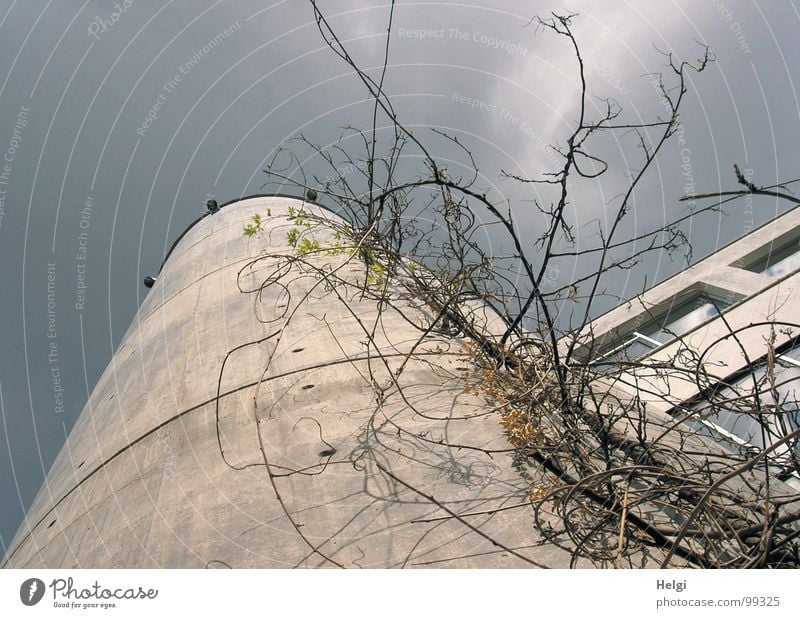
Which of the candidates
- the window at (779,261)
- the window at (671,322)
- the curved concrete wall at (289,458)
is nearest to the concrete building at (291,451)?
the curved concrete wall at (289,458)

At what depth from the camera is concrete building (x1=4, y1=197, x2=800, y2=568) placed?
2211mm

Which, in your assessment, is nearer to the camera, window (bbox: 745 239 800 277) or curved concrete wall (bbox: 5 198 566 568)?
curved concrete wall (bbox: 5 198 566 568)

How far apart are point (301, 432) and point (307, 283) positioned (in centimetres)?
170

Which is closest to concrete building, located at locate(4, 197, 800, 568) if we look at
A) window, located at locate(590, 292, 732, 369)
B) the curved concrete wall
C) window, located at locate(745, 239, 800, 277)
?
the curved concrete wall

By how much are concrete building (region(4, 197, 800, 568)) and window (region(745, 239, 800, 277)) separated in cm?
1130

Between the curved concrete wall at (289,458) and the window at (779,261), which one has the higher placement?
the window at (779,261)

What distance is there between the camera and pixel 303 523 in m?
2.26

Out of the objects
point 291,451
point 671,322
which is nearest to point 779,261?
point 671,322

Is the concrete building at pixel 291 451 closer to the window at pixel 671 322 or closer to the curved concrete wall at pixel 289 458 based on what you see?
the curved concrete wall at pixel 289 458

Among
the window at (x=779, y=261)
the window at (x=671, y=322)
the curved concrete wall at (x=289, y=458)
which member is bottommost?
the curved concrete wall at (x=289, y=458)

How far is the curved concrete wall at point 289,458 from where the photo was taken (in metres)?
2.21

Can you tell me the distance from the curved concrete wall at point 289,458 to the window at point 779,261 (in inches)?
460

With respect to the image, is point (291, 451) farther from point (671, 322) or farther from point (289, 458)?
point (671, 322)

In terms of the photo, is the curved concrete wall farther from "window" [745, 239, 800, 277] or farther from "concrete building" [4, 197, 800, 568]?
"window" [745, 239, 800, 277]
